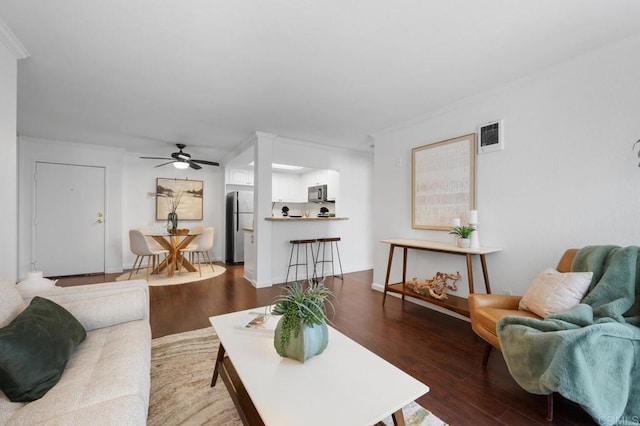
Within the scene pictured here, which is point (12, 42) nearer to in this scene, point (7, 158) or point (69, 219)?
point (7, 158)

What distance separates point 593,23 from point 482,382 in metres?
2.52

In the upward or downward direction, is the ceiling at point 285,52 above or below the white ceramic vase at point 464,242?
above

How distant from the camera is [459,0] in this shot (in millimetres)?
1595

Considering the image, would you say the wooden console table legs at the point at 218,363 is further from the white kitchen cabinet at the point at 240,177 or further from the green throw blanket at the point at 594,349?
the white kitchen cabinet at the point at 240,177

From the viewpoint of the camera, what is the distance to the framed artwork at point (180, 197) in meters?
5.70

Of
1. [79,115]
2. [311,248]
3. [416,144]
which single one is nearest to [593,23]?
[416,144]

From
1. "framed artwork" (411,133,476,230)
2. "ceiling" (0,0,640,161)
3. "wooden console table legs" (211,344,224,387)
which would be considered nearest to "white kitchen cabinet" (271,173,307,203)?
"ceiling" (0,0,640,161)

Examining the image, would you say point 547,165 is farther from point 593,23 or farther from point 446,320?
point 446,320

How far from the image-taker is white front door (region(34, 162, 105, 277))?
15.0 feet

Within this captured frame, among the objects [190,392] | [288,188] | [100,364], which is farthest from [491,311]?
[288,188]

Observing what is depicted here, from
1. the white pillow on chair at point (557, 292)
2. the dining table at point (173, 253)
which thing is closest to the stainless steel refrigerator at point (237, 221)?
the dining table at point (173, 253)

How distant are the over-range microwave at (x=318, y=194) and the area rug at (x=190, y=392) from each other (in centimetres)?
378

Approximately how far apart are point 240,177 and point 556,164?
5.61 metres

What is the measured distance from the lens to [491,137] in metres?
2.73
